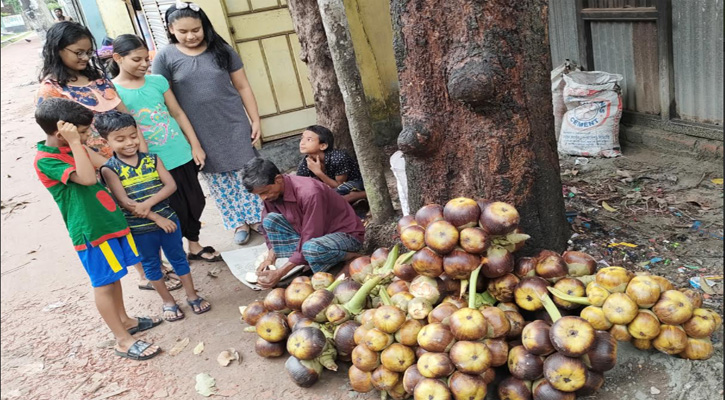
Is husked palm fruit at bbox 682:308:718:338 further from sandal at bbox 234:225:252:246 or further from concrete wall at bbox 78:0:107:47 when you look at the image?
concrete wall at bbox 78:0:107:47

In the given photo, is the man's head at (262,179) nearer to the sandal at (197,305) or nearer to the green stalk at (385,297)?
the sandal at (197,305)

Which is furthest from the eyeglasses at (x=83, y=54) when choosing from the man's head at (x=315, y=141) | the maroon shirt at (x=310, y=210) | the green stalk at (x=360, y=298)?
the green stalk at (x=360, y=298)

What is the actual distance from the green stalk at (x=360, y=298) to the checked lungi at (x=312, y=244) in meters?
0.77

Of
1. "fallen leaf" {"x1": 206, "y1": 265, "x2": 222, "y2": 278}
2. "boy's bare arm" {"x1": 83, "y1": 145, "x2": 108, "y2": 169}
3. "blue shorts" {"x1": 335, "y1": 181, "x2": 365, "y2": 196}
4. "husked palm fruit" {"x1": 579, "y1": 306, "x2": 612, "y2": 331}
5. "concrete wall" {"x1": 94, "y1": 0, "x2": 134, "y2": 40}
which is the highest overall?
"concrete wall" {"x1": 94, "y1": 0, "x2": 134, "y2": 40}

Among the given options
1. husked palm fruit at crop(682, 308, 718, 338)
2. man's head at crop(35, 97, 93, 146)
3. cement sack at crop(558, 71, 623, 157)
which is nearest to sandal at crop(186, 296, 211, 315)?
man's head at crop(35, 97, 93, 146)

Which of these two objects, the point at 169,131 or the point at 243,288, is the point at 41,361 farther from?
the point at 169,131

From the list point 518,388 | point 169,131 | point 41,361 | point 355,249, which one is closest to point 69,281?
point 41,361

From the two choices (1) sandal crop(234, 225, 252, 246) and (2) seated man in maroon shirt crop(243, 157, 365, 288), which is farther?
(1) sandal crop(234, 225, 252, 246)

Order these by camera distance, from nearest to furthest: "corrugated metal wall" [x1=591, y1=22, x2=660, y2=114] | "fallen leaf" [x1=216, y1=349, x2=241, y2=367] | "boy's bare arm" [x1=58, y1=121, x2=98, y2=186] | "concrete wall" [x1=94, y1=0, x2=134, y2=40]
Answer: "boy's bare arm" [x1=58, y1=121, x2=98, y2=186]
"fallen leaf" [x1=216, y1=349, x2=241, y2=367]
"corrugated metal wall" [x1=591, y1=22, x2=660, y2=114]
"concrete wall" [x1=94, y1=0, x2=134, y2=40]

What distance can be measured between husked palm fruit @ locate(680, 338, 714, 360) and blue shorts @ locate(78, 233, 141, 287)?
3.09 metres

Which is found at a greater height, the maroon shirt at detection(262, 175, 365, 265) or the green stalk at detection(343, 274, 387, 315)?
the maroon shirt at detection(262, 175, 365, 265)

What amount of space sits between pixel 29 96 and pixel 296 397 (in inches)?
782

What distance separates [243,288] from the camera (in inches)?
160

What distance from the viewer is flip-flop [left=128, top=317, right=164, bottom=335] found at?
12.1ft
